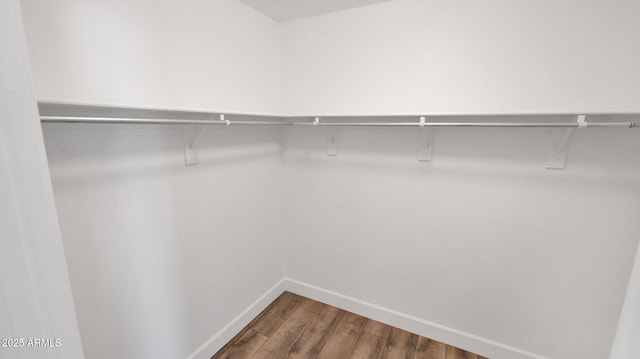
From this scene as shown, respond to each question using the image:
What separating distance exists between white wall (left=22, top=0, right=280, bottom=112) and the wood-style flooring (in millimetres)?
1581

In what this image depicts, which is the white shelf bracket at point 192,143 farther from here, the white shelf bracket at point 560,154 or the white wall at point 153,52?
the white shelf bracket at point 560,154

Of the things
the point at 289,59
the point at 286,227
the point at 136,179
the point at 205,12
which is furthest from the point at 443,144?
the point at 136,179

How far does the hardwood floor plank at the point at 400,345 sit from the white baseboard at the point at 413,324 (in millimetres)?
48

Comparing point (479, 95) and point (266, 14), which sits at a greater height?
point (266, 14)

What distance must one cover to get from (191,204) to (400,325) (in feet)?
5.53

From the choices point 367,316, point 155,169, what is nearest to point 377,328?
point 367,316

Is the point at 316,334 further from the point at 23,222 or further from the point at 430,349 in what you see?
the point at 23,222

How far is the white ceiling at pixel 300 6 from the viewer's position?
174 cm

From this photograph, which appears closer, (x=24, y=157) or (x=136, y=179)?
(x=24, y=157)

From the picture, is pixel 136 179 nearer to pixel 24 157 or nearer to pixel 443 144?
pixel 24 157

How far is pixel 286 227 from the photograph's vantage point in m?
2.42

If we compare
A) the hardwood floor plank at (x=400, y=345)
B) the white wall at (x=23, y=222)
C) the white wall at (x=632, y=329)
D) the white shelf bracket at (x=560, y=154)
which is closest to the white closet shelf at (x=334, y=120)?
the white shelf bracket at (x=560, y=154)

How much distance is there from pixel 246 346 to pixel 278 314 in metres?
0.37

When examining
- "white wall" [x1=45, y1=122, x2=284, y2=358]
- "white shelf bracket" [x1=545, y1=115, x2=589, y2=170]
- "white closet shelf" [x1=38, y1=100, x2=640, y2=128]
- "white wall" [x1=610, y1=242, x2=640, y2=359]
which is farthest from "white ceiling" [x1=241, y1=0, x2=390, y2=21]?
"white wall" [x1=610, y1=242, x2=640, y2=359]
